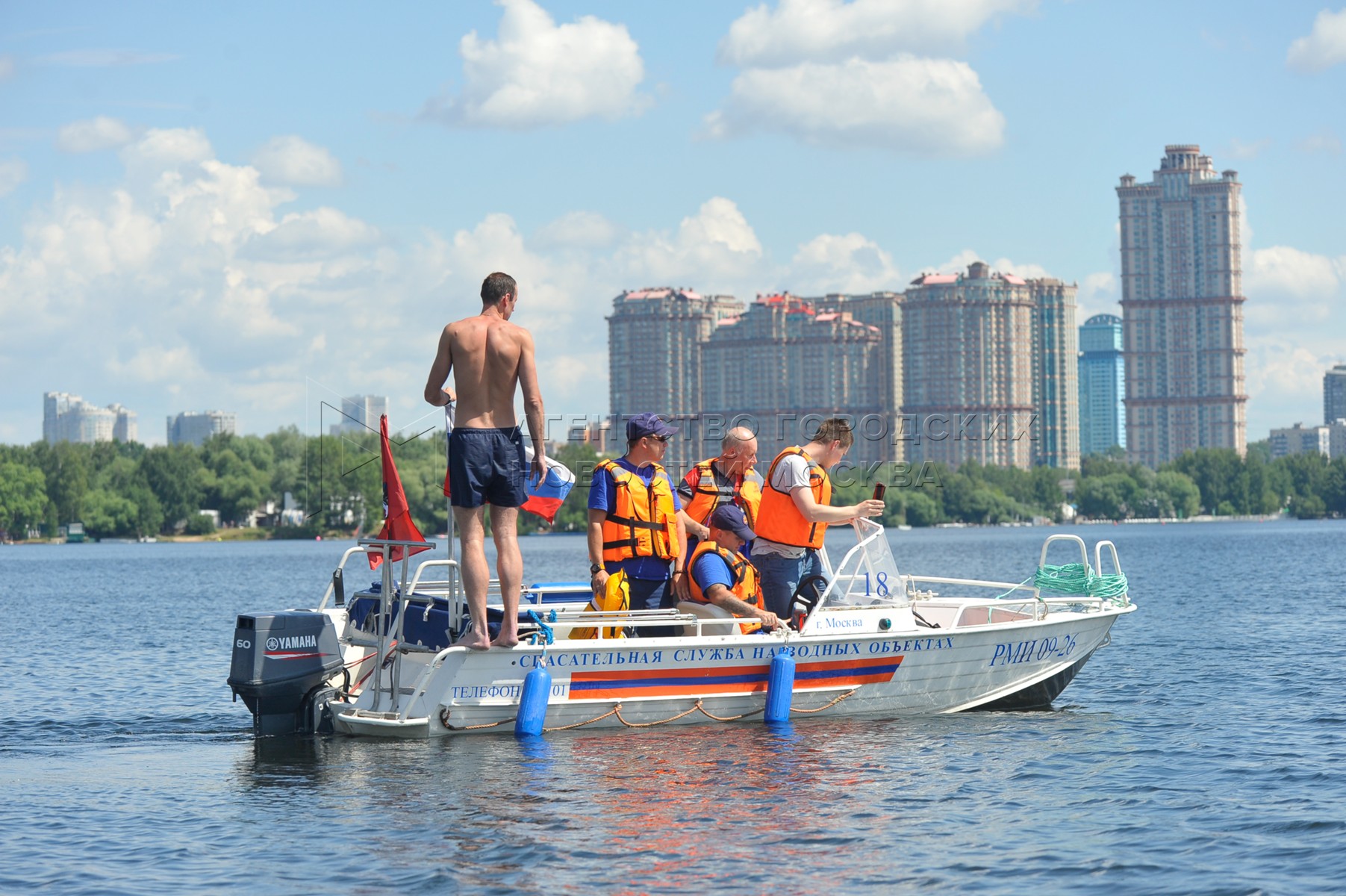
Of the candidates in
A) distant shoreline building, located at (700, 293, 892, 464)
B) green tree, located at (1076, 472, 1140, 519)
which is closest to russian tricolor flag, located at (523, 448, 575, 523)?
green tree, located at (1076, 472, 1140, 519)

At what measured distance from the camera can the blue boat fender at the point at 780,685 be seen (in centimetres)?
1256

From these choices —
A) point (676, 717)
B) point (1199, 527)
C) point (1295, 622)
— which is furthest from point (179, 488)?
point (676, 717)

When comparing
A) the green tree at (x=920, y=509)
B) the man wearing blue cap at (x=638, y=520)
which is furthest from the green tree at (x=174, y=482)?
the man wearing blue cap at (x=638, y=520)

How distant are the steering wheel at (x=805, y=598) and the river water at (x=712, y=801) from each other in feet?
2.90

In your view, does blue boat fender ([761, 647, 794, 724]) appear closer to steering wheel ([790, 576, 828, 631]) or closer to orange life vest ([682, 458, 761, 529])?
steering wheel ([790, 576, 828, 631])

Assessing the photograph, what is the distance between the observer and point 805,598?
42.3 ft

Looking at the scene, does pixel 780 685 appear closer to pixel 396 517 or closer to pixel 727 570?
pixel 727 570

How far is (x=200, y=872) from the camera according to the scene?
8.81 metres

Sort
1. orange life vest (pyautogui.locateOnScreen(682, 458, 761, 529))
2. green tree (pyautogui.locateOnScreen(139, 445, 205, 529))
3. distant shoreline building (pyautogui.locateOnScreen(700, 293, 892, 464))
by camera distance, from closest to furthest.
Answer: orange life vest (pyautogui.locateOnScreen(682, 458, 761, 529)) → green tree (pyautogui.locateOnScreen(139, 445, 205, 529)) → distant shoreline building (pyautogui.locateOnScreen(700, 293, 892, 464))

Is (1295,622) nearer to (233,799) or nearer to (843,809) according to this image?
(843,809)

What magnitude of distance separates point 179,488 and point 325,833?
109 meters

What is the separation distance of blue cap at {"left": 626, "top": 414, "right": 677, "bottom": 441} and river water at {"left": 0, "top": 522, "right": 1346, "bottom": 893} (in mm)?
2357

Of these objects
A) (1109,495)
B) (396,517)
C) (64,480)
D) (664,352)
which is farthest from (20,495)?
(396,517)

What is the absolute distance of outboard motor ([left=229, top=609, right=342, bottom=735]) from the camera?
39.8 ft
